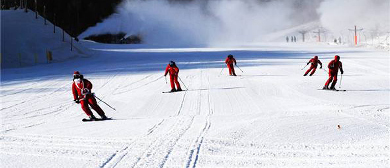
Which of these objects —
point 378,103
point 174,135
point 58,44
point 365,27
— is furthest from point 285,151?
point 365,27

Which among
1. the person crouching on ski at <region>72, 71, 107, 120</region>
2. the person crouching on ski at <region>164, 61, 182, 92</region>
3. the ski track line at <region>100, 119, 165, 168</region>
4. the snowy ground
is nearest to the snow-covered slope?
the snowy ground

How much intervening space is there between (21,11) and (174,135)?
126 ft

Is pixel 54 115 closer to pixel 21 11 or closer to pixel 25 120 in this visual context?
pixel 25 120

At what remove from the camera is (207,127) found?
855 cm

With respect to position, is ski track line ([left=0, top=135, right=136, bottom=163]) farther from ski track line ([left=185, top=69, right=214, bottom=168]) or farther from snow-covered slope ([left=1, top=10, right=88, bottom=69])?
snow-covered slope ([left=1, top=10, right=88, bottom=69])

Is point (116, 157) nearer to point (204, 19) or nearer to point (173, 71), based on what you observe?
point (173, 71)

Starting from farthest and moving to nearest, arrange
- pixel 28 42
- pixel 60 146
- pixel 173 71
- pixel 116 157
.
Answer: pixel 28 42
pixel 173 71
pixel 60 146
pixel 116 157

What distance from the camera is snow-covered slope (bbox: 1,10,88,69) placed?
3191 cm

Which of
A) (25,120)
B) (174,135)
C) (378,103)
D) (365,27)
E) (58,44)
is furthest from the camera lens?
(365,27)

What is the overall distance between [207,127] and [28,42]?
29.9 meters

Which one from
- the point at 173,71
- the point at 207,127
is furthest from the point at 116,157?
the point at 173,71

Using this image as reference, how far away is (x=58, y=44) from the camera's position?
1453 inches

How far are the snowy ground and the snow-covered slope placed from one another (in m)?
15.6

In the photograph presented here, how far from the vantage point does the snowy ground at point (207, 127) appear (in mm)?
6191
